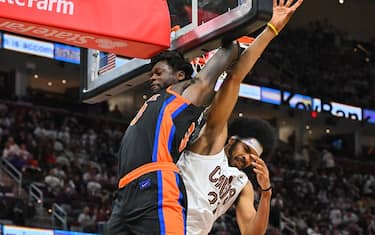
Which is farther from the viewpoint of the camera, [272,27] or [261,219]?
[261,219]

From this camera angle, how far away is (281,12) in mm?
4832

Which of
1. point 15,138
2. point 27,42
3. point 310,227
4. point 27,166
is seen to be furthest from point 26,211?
point 310,227

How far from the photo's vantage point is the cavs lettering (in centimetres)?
495

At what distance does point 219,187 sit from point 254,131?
0.47 m

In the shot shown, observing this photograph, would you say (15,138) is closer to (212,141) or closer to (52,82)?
(52,82)

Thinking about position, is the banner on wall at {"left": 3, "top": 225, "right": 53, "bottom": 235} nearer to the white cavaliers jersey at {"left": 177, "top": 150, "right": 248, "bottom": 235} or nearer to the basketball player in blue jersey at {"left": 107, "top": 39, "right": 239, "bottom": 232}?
the white cavaliers jersey at {"left": 177, "top": 150, "right": 248, "bottom": 235}

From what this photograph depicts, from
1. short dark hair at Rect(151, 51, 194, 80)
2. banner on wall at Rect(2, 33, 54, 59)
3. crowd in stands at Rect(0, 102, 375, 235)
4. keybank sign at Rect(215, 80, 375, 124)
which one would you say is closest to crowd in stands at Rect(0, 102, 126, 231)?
crowd in stands at Rect(0, 102, 375, 235)

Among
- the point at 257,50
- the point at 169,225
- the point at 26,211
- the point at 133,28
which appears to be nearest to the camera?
the point at 169,225

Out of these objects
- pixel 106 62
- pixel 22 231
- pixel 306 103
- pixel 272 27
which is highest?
pixel 272 27

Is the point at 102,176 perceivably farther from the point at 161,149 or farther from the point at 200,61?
the point at 161,149

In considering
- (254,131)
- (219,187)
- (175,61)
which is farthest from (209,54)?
(219,187)

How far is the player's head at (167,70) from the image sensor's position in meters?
4.63

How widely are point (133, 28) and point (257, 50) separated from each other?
865mm

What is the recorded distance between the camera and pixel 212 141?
485 cm
